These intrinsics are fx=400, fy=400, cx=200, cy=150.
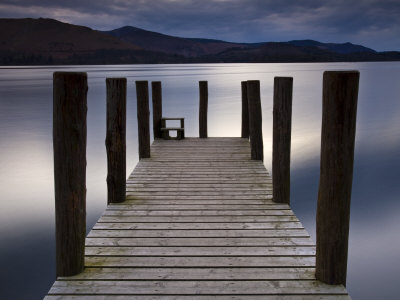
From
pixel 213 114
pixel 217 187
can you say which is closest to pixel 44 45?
pixel 213 114

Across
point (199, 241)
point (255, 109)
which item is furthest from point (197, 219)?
point (255, 109)

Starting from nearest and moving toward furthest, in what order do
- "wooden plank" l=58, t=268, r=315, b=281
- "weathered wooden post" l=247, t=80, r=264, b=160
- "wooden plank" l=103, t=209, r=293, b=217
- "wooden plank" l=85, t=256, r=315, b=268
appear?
"wooden plank" l=58, t=268, r=315, b=281, "wooden plank" l=85, t=256, r=315, b=268, "wooden plank" l=103, t=209, r=293, b=217, "weathered wooden post" l=247, t=80, r=264, b=160

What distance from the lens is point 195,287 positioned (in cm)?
306

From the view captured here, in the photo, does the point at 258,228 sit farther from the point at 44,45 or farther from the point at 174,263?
the point at 44,45

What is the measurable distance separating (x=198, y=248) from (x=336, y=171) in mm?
1469

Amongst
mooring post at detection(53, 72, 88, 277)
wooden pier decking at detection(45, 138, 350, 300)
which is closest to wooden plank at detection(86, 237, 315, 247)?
wooden pier decking at detection(45, 138, 350, 300)

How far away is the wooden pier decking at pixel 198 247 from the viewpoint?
303 cm

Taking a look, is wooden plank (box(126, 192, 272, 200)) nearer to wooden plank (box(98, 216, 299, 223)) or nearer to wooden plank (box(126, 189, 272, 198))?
wooden plank (box(126, 189, 272, 198))

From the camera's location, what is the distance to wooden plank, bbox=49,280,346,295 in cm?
299

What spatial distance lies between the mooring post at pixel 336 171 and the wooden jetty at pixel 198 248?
91mm

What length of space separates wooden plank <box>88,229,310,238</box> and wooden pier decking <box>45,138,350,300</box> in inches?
0.4

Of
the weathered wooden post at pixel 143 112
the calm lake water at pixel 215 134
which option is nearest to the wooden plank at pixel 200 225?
the calm lake water at pixel 215 134

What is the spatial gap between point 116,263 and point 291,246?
1.61 meters

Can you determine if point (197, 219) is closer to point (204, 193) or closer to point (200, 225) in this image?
point (200, 225)
